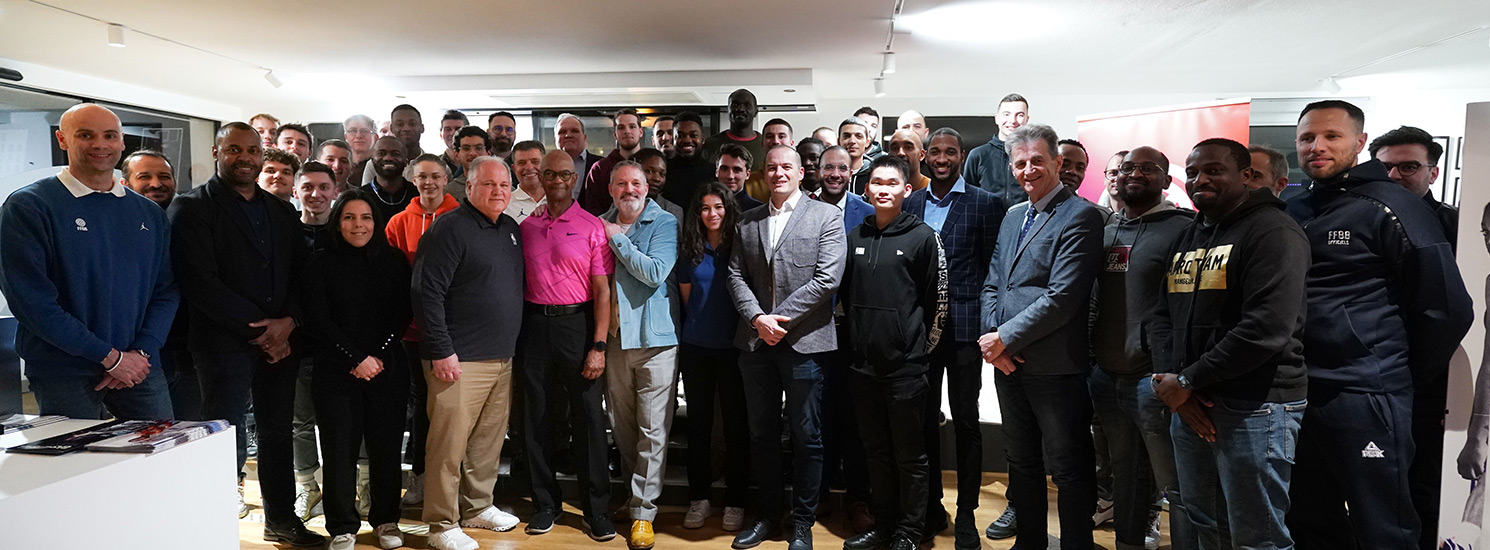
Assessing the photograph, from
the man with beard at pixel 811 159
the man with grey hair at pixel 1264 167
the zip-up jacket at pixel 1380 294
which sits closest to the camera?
the zip-up jacket at pixel 1380 294

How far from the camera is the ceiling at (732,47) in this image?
509cm

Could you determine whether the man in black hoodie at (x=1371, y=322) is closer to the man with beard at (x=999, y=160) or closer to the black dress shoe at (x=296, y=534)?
the man with beard at (x=999, y=160)

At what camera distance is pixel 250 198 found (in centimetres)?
312

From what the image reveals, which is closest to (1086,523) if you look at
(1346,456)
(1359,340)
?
(1346,456)

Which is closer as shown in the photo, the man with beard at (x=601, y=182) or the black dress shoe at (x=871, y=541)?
the black dress shoe at (x=871, y=541)

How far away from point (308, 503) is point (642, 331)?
6.19 feet

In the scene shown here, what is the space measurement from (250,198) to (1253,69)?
26.1ft

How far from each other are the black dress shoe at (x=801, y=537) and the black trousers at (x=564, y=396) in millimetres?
880

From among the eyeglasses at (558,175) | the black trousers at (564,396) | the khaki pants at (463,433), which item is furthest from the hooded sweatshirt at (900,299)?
the khaki pants at (463,433)

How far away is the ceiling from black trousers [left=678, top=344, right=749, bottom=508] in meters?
2.54

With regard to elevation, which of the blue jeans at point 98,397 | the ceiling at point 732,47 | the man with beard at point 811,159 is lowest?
the blue jeans at point 98,397

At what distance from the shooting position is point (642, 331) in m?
3.36

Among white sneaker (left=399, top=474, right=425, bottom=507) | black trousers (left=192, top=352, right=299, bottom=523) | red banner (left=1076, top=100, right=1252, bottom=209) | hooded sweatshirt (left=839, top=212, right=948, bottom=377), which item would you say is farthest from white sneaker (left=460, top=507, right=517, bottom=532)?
red banner (left=1076, top=100, right=1252, bottom=209)

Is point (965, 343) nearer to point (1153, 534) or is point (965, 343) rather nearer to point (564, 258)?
point (1153, 534)
